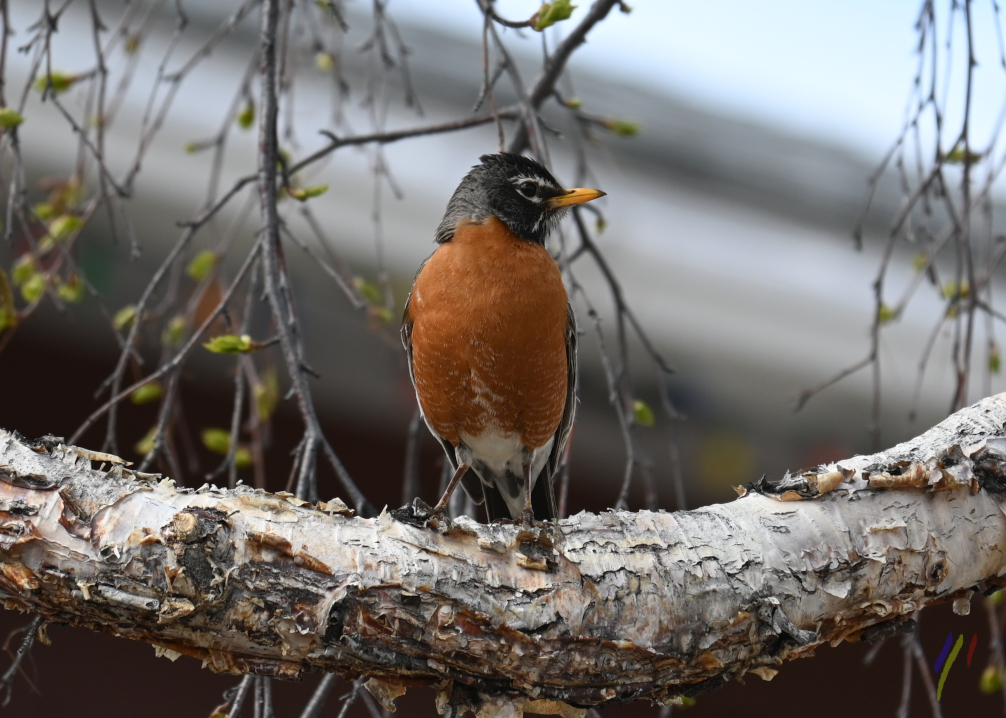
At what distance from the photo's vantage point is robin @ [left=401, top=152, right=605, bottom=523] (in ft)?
8.82

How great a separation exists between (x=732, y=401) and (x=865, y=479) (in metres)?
2.21

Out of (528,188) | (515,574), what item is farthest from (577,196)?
(515,574)

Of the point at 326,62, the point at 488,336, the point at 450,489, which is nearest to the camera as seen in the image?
the point at 488,336

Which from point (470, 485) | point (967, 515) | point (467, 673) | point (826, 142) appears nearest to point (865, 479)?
point (967, 515)

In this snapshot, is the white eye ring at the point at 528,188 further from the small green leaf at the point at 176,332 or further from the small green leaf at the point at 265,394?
the small green leaf at the point at 176,332

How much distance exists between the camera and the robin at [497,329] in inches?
106

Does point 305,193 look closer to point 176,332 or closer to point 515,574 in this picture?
point 176,332

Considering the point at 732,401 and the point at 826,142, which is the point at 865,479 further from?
the point at 826,142

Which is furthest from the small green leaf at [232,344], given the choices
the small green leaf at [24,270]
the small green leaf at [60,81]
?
the small green leaf at [60,81]

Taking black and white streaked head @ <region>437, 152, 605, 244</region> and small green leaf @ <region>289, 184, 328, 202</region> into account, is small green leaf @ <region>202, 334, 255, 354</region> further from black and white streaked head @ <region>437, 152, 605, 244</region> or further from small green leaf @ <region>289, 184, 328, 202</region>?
black and white streaked head @ <region>437, 152, 605, 244</region>

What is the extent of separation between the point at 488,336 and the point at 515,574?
1.18m

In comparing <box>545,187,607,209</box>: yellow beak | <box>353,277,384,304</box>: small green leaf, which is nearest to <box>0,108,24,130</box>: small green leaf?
<box>353,277,384,304</box>: small green leaf

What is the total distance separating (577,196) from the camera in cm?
274

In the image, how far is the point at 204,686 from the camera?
3.85m
